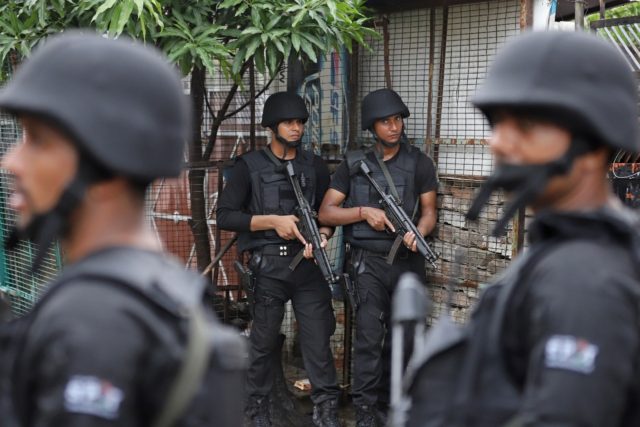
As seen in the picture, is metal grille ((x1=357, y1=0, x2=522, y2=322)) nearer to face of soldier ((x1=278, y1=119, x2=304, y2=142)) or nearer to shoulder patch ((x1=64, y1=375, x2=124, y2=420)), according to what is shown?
face of soldier ((x1=278, y1=119, x2=304, y2=142))

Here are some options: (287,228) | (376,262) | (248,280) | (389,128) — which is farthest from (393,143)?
(248,280)

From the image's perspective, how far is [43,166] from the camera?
1.69m

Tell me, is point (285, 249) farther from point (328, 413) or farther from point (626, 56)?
point (626, 56)

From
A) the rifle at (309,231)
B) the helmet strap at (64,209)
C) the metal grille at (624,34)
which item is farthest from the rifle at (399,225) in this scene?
the helmet strap at (64,209)

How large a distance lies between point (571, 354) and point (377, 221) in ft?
12.9

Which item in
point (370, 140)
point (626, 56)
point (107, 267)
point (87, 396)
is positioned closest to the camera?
point (87, 396)

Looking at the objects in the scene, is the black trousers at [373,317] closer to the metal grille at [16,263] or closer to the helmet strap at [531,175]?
the metal grille at [16,263]

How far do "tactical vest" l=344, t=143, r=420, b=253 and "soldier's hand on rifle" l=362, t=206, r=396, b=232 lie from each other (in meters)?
0.07

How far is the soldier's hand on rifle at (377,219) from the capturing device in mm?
5559

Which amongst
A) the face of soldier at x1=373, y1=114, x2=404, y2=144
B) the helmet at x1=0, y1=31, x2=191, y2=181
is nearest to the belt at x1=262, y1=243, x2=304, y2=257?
the face of soldier at x1=373, y1=114, x2=404, y2=144

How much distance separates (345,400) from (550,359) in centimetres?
486

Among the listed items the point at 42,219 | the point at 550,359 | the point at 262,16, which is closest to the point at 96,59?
the point at 42,219

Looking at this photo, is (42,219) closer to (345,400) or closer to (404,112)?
(404,112)

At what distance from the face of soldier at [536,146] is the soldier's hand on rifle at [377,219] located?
142 inches
